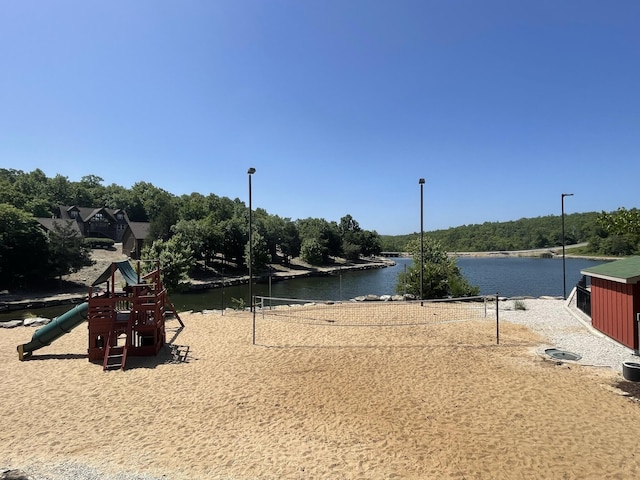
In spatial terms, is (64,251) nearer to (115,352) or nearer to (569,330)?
(115,352)

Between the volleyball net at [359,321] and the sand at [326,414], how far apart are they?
982mm

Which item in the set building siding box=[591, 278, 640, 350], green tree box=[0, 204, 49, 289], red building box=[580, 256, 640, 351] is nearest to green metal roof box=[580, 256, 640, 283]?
red building box=[580, 256, 640, 351]

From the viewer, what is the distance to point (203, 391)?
26.1ft

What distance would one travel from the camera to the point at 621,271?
1109 cm

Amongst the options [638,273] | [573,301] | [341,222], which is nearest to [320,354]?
[638,273]

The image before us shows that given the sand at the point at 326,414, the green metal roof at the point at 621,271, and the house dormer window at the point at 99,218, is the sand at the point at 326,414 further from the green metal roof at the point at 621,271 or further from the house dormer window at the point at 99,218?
the house dormer window at the point at 99,218

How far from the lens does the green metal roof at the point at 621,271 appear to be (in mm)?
10141

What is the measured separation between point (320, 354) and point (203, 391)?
3.60m

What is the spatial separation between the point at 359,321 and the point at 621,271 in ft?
29.4

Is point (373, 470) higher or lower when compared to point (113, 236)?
lower

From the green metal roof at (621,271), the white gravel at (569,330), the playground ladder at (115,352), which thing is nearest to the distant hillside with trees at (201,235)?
the green metal roof at (621,271)

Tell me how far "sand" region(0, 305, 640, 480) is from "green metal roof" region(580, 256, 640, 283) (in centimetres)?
317

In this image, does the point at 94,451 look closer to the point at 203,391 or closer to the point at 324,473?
the point at 203,391

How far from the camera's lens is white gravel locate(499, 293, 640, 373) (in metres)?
9.81
